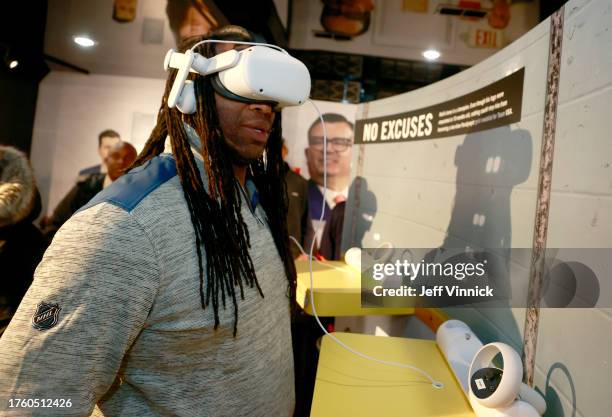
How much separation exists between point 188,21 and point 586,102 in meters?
2.48

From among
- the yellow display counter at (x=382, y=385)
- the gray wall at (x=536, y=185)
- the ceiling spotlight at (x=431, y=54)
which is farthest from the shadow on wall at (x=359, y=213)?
the ceiling spotlight at (x=431, y=54)

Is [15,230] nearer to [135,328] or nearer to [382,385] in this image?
[135,328]

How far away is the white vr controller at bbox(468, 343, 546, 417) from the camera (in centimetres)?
78

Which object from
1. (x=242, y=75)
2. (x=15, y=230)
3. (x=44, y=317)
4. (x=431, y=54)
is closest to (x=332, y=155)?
(x=431, y=54)

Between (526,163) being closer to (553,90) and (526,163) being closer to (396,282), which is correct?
(553,90)

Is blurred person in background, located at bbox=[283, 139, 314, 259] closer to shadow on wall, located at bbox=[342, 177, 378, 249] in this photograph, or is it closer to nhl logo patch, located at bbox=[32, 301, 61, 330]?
shadow on wall, located at bbox=[342, 177, 378, 249]

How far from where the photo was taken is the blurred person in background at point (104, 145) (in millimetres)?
2869

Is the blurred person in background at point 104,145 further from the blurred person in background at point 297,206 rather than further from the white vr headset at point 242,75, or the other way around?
the white vr headset at point 242,75

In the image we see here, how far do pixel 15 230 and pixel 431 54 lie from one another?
13.9ft

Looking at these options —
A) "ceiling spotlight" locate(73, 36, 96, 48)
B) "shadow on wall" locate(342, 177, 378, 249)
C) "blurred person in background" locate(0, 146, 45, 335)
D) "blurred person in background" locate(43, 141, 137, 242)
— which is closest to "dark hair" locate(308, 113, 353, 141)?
"shadow on wall" locate(342, 177, 378, 249)

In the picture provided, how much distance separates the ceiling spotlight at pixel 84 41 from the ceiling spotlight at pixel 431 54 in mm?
3355

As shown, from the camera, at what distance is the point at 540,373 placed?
966 millimetres

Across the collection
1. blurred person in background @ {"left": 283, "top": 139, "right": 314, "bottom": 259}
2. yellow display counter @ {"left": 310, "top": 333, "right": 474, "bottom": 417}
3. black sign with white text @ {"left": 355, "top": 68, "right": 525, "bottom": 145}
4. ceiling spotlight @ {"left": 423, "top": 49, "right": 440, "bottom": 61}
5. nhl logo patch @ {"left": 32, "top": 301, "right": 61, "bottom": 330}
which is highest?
ceiling spotlight @ {"left": 423, "top": 49, "right": 440, "bottom": 61}

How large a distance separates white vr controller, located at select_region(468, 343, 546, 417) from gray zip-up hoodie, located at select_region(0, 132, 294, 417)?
0.44m
